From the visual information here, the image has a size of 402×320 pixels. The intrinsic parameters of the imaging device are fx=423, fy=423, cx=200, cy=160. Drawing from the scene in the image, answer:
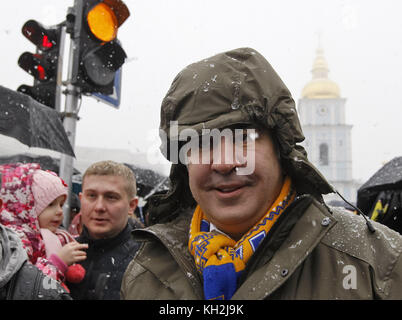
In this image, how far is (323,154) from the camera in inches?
2527

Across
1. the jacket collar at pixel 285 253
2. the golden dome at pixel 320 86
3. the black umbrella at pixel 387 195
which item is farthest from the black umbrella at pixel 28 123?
the golden dome at pixel 320 86

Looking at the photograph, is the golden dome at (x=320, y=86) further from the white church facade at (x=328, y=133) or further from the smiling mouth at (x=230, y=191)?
the smiling mouth at (x=230, y=191)

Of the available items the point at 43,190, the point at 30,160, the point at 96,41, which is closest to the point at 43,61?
the point at 96,41

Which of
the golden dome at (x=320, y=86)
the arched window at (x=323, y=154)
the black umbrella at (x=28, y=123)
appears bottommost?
the black umbrella at (x=28, y=123)

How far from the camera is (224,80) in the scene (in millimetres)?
1667

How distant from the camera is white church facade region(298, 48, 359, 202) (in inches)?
2440

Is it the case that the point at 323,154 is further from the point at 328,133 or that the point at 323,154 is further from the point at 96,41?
the point at 96,41

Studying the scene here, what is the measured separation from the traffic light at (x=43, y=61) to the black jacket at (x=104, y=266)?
5.34ft

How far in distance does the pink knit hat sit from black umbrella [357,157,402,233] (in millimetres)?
2795

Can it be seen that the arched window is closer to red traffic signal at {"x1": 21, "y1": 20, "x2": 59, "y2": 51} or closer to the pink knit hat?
red traffic signal at {"x1": 21, "y1": 20, "x2": 59, "y2": 51}

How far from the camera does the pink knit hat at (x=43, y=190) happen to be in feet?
8.84

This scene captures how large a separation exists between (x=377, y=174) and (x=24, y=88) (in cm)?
359
